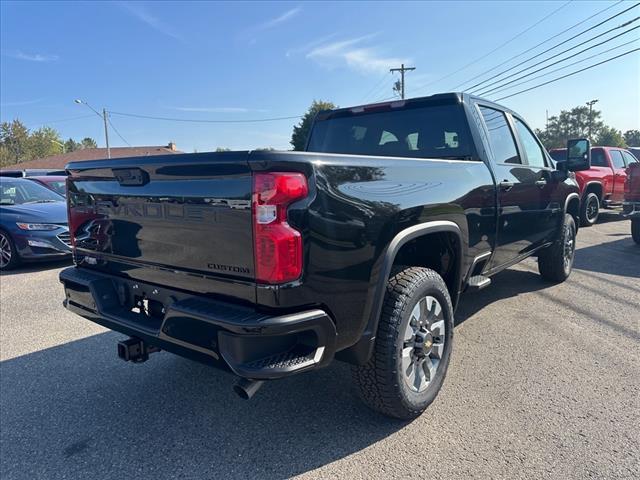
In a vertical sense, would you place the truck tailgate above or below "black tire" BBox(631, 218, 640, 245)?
above

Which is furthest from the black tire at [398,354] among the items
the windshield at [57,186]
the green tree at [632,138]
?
the green tree at [632,138]

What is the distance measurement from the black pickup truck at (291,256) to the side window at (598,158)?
1009 cm

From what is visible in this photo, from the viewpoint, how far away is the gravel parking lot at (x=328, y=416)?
2221mm

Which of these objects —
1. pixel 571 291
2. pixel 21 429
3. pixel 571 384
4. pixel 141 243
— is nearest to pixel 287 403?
pixel 141 243

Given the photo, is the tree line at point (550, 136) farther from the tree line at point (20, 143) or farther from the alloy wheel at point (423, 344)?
the alloy wheel at point (423, 344)

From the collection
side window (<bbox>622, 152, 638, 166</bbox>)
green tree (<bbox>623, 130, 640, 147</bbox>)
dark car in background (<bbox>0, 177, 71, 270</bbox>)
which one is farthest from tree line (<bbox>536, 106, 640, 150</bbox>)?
dark car in background (<bbox>0, 177, 71, 270</bbox>)

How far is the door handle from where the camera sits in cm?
356

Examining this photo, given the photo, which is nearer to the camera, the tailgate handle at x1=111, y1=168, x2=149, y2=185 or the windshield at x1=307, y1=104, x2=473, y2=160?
the tailgate handle at x1=111, y1=168, x2=149, y2=185

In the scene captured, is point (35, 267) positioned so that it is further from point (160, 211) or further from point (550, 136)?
point (550, 136)

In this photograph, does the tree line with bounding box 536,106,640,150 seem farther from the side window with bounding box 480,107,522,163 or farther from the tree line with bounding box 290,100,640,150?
the side window with bounding box 480,107,522,163

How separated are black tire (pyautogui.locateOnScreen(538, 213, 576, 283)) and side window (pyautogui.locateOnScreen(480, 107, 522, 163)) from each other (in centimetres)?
160

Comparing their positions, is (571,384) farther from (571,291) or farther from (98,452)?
(98,452)

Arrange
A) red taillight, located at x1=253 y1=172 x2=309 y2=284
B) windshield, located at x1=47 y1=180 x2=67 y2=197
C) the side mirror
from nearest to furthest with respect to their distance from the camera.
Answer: red taillight, located at x1=253 y1=172 x2=309 y2=284 < the side mirror < windshield, located at x1=47 y1=180 x2=67 y2=197

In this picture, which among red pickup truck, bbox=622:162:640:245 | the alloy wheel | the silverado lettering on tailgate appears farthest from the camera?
red pickup truck, bbox=622:162:640:245
